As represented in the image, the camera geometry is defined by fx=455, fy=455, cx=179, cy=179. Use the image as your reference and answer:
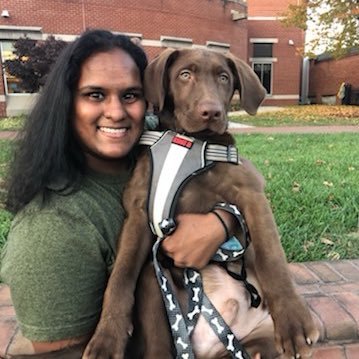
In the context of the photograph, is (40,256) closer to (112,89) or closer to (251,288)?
(112,89)

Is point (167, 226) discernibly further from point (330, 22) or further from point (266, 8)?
point (266, 8)

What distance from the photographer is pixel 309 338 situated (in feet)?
5.29

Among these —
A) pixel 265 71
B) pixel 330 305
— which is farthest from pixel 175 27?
pixel 330 305

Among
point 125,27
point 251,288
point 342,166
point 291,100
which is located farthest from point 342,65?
point 251,288

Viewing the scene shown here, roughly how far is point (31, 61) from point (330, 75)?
19685 mm

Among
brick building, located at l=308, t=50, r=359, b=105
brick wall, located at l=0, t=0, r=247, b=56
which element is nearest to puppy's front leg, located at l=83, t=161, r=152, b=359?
brick wall, located at l=0, t=0, r=247, b=56

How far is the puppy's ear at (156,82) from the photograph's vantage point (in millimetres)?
2016

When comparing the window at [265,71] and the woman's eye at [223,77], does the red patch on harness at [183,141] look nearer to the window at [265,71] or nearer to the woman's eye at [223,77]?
the woman's eye at [223,77]

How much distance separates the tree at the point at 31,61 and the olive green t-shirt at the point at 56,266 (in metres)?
12.2

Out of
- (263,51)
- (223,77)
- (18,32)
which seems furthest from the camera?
(263,51)

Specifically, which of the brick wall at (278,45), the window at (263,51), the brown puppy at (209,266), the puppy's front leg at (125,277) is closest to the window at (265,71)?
the brick wall at (278,45)

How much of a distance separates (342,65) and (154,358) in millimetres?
27277

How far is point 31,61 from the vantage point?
13812 mm

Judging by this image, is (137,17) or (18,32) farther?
(137,17)
